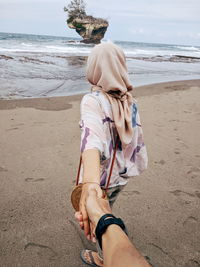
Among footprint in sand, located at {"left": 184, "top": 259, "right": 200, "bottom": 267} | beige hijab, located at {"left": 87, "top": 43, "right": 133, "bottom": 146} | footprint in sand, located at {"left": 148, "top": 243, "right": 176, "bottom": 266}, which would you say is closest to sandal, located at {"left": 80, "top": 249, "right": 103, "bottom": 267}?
footprint in sand, located at {"left": 148, "top": 243, "right": 176, "bottom": 266}

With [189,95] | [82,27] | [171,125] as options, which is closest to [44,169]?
[171,125]

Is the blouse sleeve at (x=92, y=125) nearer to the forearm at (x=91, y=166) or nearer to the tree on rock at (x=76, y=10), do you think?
the forearm at (x=91, y=166)

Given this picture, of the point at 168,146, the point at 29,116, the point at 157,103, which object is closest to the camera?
the point at 168,146

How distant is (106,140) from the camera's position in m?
1.29

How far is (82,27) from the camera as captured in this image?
49281 millimetres

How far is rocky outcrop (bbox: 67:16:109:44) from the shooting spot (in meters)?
48.6

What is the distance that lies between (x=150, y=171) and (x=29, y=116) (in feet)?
9.75

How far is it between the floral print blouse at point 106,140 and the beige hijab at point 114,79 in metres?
0.05

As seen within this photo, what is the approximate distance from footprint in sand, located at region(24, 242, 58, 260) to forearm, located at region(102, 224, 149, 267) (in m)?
1.48

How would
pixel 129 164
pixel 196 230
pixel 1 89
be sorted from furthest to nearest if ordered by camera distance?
pixel 1 89
pixel 196 230
pixel 129 164

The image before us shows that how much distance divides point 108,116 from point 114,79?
0.22 m

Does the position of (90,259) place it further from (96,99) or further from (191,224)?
(96,99)

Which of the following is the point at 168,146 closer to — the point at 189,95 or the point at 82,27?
the point at 189,95

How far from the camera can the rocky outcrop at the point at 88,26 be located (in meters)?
48.6
